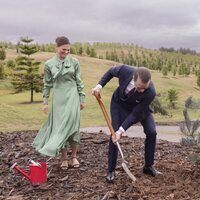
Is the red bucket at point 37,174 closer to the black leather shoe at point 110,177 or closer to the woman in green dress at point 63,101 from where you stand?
the woman in green dress at point 63,101

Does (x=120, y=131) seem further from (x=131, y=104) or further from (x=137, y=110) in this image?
(x=131, y=104)

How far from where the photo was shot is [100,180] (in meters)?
5.35

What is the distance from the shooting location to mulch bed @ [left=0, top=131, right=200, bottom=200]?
15.7 feet

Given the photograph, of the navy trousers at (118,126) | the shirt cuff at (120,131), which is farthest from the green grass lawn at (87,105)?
the shirt cuff at (120,131)

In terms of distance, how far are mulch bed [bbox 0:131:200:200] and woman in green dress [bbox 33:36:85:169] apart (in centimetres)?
41

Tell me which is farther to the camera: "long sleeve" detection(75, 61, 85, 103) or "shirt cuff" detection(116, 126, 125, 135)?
"long sleeve" detection(75, 61, 85, 103)

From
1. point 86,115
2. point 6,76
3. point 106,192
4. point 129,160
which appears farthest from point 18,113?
point 6,76

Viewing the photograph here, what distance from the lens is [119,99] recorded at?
5250 mm

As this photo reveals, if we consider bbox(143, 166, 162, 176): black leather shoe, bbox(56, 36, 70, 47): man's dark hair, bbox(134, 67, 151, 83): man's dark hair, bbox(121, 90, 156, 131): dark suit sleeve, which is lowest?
bbox(143, 166, 162, 176): black leather shoe

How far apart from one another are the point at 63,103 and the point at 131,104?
1054 mm

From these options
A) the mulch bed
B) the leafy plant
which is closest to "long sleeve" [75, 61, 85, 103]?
the mulch bed

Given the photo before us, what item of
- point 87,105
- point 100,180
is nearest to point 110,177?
point 100,180

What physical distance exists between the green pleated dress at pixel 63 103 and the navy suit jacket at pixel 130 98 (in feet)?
2.52

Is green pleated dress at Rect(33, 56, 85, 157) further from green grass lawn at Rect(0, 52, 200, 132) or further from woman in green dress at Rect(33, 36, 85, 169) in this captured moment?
green grass lawn at Rect(0, 52, 200, 132)
